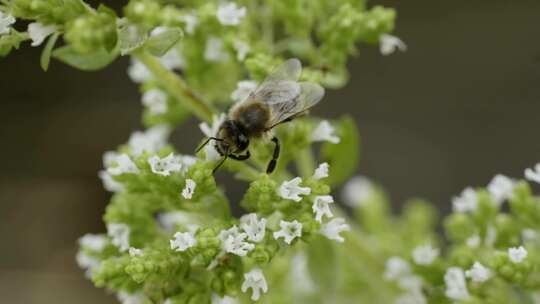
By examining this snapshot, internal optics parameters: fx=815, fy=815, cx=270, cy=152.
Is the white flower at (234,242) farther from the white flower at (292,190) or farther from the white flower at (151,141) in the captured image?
the white flower at (151,141)

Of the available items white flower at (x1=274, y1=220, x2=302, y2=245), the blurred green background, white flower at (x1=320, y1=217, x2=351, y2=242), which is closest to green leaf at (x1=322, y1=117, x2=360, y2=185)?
white flower at (x1=320, y1=217, x2=351, y2=242)

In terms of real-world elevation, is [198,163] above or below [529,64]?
below

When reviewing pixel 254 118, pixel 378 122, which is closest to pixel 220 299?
pixel 254 118

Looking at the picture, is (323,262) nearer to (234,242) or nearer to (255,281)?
(255,281)

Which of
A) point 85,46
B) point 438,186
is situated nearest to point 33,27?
point 85,46

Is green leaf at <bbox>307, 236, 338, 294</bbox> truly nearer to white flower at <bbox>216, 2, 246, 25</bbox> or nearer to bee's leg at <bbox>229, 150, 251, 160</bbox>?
bee's leg at <bbox>229, 150, 251, 160</bbox>

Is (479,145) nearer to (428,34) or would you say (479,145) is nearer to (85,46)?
(428,34)
